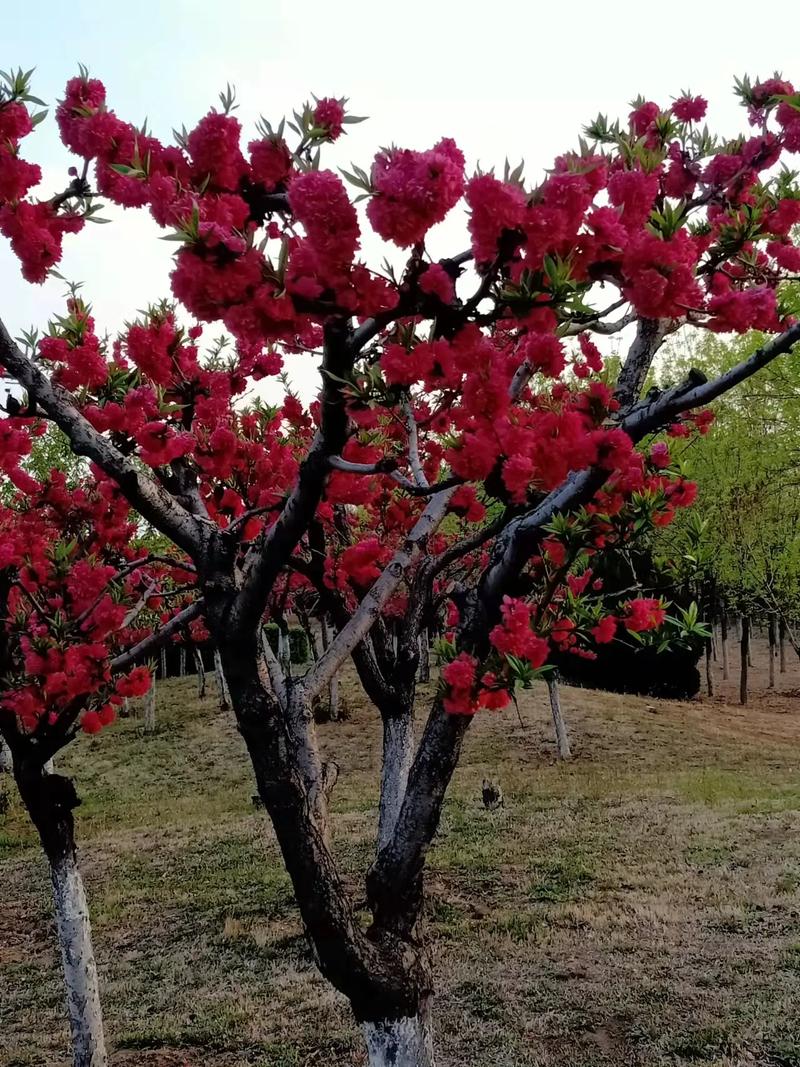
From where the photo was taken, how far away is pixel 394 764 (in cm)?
694

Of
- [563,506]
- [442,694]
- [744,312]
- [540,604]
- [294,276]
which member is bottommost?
[442,694]

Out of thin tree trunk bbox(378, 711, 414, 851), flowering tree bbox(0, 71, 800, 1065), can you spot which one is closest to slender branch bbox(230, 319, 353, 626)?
flowering tree bbox(0, 71, 800, 1065)

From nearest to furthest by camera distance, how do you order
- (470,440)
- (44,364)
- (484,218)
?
(484,218) → (470,440) → (44,364)

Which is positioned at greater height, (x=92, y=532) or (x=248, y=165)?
(x=248, y=165)

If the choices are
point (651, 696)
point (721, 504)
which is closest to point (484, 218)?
point (721, 504)

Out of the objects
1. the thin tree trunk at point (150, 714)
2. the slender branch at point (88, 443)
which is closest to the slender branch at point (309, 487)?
the slender branch at point (88, 443)

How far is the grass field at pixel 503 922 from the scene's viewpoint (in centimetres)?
630

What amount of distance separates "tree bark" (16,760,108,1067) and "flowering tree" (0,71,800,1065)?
61 cm

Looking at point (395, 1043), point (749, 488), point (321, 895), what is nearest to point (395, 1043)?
point (395, 1043)

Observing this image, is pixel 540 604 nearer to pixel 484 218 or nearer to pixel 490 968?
pixel 484 218

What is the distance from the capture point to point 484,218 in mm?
2611

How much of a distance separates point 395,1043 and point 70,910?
2.93m

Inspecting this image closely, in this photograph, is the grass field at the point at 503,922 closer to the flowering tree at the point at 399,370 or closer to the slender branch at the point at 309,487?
Answer: the flowering tree at the point at 399,370

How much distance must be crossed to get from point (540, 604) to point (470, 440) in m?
1.81
